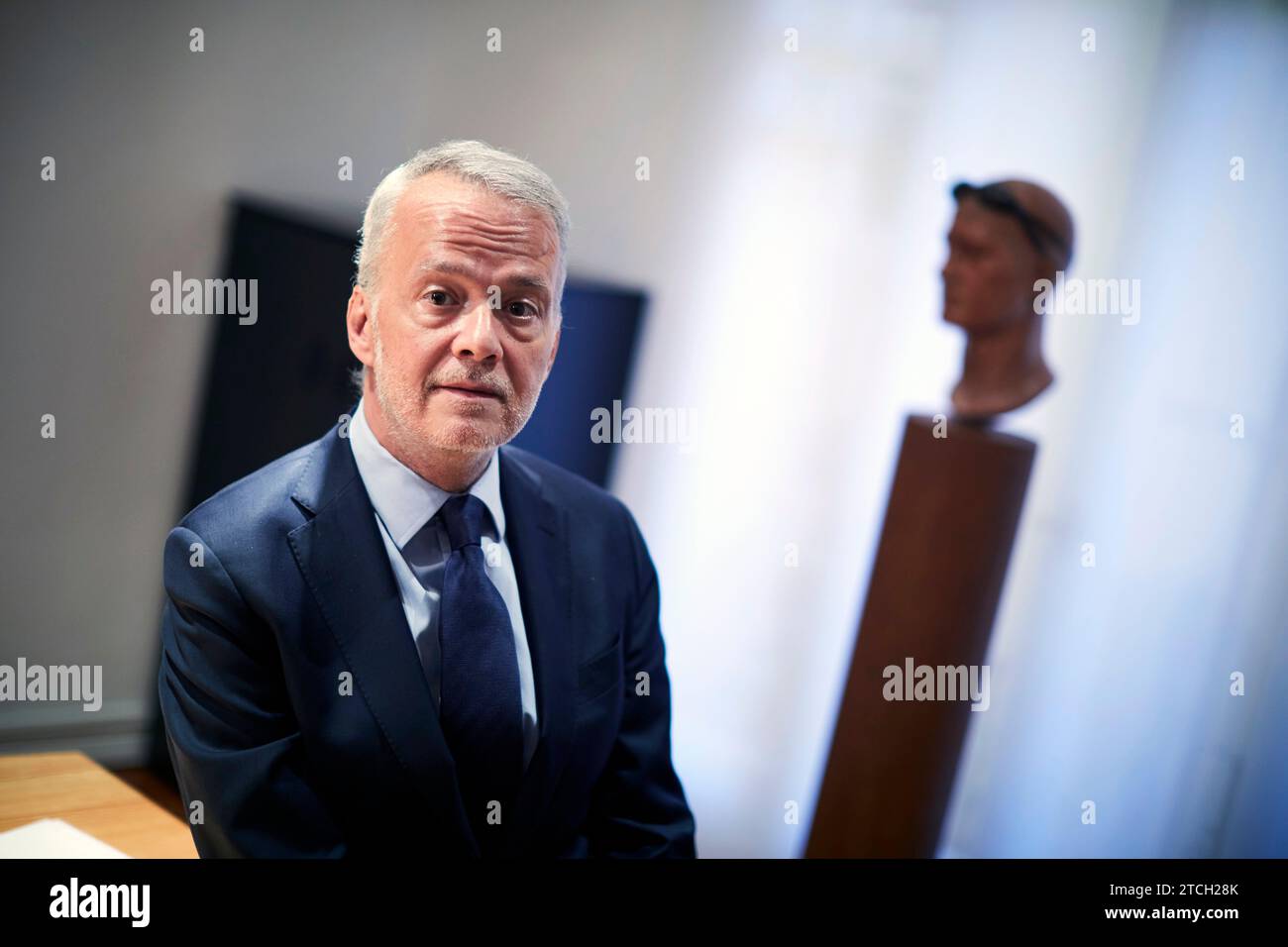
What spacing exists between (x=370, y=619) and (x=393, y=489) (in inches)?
8.0

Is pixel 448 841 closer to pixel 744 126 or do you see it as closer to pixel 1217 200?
pixel 744 126

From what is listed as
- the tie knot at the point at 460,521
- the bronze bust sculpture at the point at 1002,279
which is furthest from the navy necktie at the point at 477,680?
the bronze bust sculpture at the point at 1002,279

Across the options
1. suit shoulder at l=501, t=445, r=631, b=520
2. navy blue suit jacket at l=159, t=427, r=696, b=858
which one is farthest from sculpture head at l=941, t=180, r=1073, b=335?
navy blue suit jacket at l=159, t=427, r=696, b=858

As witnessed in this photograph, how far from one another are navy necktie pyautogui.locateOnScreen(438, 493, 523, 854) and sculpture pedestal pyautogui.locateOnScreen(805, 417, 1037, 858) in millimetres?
1007

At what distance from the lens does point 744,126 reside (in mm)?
2389

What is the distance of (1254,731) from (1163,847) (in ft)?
1.22

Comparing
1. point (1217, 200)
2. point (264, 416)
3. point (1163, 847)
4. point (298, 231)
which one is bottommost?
point (1163, 847)

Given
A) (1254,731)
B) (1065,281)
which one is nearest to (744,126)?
(1065,281)

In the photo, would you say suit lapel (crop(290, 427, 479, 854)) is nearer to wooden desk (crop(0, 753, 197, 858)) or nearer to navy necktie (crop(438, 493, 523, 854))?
navy necktie (crop(438, 493, 523, 854))

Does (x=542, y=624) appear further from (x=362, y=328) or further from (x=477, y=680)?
(x=362, y=328)

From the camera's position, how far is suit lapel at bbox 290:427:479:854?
1.57 m

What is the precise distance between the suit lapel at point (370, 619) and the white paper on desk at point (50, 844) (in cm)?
53

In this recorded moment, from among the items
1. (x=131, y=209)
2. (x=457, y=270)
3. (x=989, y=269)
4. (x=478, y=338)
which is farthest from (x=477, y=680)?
(x=989, y=269)
